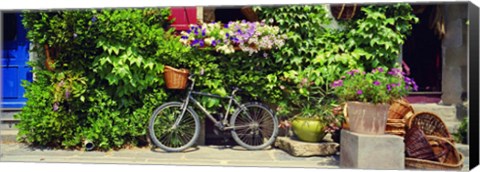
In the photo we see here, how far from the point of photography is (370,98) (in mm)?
4539

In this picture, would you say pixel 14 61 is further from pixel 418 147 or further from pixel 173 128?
pixel 418 147

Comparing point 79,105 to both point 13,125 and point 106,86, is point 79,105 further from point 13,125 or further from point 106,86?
point 13,125

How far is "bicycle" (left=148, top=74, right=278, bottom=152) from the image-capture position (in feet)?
17.6

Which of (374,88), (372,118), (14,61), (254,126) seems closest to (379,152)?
(372,118)

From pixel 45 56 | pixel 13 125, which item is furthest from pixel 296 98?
pixel 13 125

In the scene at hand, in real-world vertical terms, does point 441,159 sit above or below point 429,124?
below

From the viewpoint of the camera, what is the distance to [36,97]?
5480 millimetres

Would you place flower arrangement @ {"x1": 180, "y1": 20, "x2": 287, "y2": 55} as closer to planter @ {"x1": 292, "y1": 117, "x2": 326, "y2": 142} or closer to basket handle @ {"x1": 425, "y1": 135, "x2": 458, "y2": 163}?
planter @ {"x1": 292, "y1": 117, "x2": 326, "y2": 142}

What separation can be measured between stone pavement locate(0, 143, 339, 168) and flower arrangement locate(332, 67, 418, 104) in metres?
0.75

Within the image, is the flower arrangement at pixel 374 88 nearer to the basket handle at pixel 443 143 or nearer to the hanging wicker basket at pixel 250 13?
the basket handle at pixel 443 143

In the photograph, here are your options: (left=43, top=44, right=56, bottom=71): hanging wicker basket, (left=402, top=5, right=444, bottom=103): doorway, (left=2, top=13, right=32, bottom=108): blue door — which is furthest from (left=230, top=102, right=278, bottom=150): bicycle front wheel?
(left=2, top=13, right=32, bottom=108): blue door

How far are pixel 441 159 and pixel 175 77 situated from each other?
2.86 meters

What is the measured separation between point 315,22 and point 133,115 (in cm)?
236

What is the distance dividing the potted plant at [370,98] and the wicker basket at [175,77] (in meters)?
1.75
